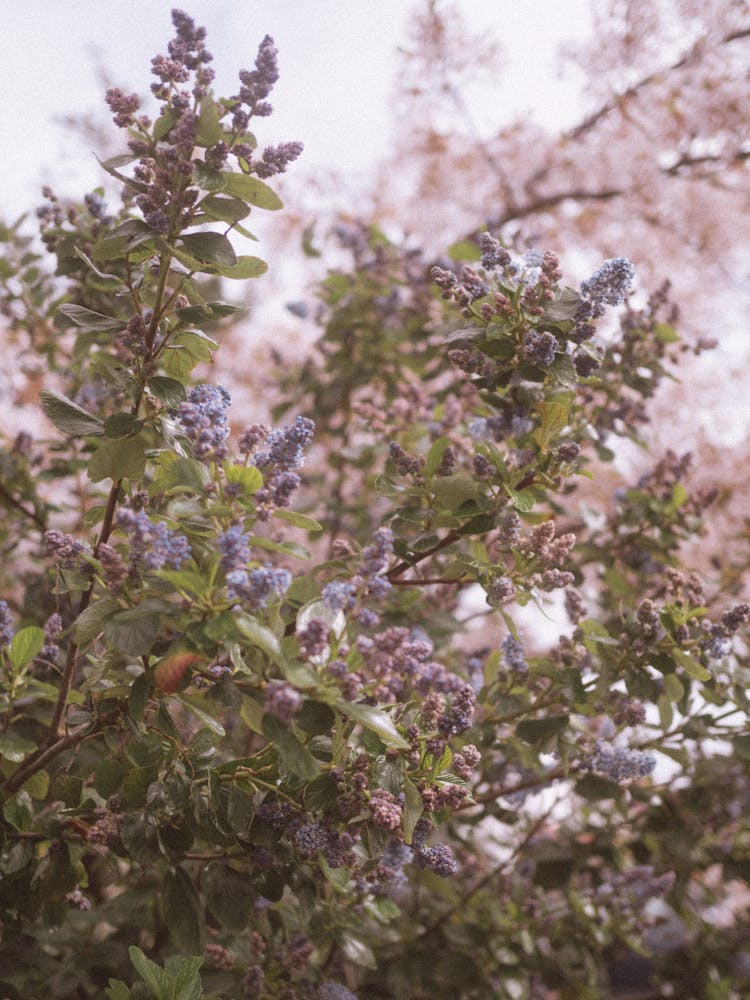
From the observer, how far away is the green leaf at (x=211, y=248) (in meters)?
0.70

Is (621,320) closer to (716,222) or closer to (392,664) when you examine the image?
(392,664)

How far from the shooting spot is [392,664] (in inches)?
24.3

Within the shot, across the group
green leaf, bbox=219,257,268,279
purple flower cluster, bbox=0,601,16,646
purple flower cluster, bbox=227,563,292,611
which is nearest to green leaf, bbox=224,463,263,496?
purple flower cluster, bbox=227,563,292,611

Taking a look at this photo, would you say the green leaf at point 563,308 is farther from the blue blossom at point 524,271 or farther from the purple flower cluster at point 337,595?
the purple flower cluster at point 337,595

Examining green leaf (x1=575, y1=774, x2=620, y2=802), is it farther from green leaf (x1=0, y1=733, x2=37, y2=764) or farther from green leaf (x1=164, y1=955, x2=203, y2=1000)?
green leaf (x1=0, y1=733, x2=37, y2=764)

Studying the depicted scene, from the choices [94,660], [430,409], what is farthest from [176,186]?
[430,409]

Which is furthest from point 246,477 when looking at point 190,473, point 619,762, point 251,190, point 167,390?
point 619,762

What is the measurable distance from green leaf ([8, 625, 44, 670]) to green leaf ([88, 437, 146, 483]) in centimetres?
18

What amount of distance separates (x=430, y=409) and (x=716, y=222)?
1.37m

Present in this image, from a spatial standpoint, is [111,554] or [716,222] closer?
[111,554]

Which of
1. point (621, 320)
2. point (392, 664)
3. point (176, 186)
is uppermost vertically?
point (621, 320)

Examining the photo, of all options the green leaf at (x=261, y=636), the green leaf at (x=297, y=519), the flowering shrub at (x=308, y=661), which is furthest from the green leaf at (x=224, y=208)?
the green leaf at (x=261, y=636)

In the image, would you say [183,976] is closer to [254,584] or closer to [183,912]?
[183,912]

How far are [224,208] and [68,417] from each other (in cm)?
24
